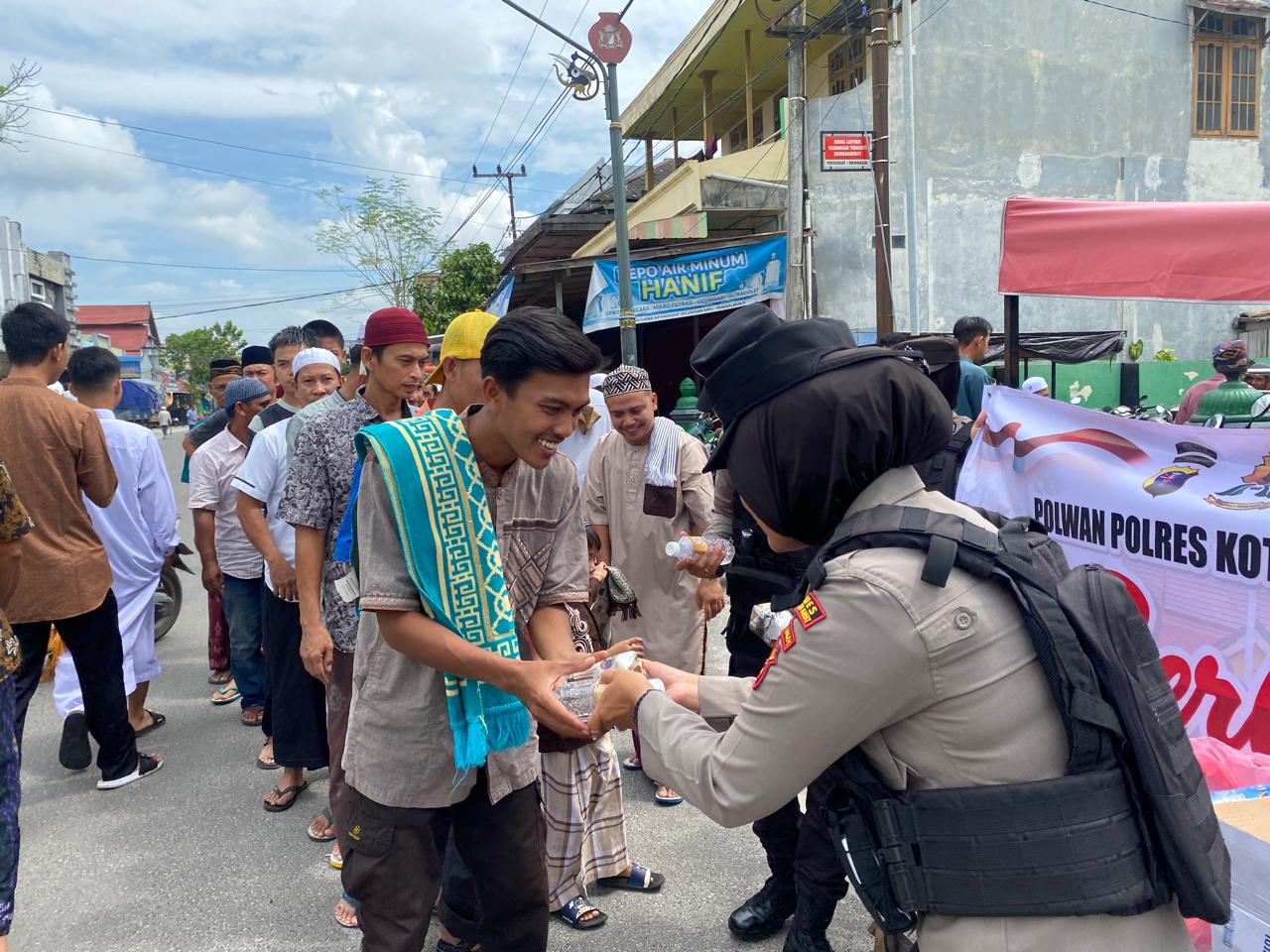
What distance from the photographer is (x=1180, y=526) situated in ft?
9.93

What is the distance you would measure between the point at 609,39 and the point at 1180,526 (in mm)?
9720

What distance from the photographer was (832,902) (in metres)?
2.48

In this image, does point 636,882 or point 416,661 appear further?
point 636,882

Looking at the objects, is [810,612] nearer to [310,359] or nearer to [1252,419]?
[1252,419]

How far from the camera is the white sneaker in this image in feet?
13.9

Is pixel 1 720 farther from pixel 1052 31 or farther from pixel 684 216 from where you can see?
pixel 1052 31

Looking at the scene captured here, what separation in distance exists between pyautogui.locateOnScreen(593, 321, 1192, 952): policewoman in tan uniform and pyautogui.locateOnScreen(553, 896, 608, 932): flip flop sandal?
6.12ft

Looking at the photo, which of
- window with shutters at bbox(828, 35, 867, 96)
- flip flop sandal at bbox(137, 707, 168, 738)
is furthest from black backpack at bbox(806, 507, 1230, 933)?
window with shutters at bbox(828, 35, 867, 96)

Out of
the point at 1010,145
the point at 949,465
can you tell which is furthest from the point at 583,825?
the point at 1010,145

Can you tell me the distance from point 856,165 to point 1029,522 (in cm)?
1120

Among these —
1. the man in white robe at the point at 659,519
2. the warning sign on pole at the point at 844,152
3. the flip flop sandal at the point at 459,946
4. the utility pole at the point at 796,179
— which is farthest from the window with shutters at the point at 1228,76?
the flip flop sandal at the point at 459,946

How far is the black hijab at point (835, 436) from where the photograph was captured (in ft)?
4.34

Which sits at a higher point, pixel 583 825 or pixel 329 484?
pixel 329 484

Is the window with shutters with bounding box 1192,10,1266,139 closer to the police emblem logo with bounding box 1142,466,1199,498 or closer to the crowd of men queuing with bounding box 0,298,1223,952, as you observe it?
the police emblem logo with bounding box 1142,466,1199,498
